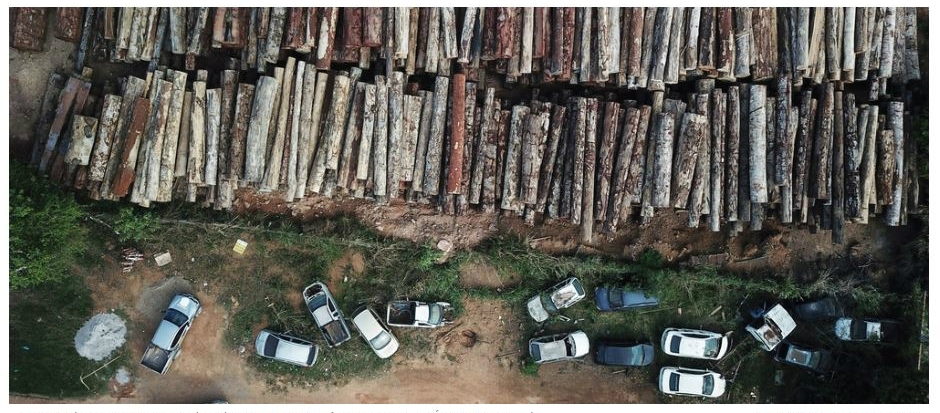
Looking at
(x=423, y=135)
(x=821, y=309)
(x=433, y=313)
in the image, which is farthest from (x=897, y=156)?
(x=433, y=313)

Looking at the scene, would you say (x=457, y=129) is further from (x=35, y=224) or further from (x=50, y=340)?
(x=50, y=340)

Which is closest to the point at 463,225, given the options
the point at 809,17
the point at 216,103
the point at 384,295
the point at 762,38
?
the point at 384,295

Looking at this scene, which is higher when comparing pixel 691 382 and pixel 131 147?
pixel 131 147

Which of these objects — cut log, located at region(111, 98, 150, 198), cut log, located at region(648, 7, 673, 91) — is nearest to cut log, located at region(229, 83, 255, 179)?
cut log, located at region(111, 98, 150, 198)

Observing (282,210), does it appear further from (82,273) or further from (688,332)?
(688,332)

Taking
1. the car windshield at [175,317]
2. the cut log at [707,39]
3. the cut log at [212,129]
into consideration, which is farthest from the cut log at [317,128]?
the cut log at [707,39]

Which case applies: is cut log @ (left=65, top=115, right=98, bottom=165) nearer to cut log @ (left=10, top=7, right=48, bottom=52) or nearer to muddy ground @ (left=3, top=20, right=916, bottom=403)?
cut log @ (left=10, top=7, right=48, bottom=52)
